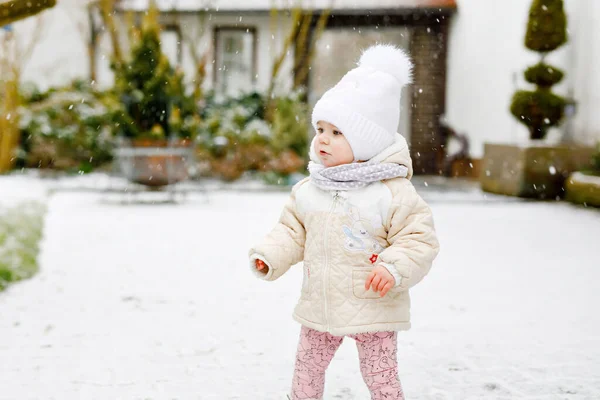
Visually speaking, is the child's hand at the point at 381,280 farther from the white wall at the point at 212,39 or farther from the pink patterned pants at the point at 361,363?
the white wall at the point at 212,39

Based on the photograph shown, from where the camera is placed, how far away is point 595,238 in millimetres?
8977

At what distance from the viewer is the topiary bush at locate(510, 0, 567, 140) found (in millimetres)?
13391

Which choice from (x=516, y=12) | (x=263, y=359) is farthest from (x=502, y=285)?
(x=516, y=12)

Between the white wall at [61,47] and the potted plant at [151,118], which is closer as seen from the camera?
the potted plant at [151,118]

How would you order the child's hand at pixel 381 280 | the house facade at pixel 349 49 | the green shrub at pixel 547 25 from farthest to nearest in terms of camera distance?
the house facade at pixel 349 49 < the green shrub at pixel 547 25 < the child's hand at pixel 381 280

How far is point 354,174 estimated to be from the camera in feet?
8.85

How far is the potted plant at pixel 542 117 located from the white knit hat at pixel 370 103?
11.1 meters

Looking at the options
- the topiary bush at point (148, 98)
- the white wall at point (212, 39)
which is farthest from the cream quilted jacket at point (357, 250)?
the white wall at point (212, 39)

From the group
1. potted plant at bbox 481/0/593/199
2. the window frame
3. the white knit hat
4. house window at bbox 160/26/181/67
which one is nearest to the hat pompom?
the white knit hat

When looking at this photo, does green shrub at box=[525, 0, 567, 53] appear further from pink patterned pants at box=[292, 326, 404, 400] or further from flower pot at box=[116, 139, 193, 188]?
pink patterned pants at box=[292, 326, 404, 400]

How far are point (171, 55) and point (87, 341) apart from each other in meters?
16.6

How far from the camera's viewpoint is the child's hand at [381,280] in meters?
→ 2.57

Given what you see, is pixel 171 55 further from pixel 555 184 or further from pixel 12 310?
pixel 12 310

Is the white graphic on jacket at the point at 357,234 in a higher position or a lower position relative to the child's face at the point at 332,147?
lower
